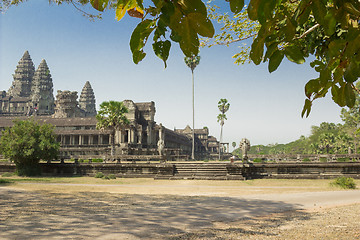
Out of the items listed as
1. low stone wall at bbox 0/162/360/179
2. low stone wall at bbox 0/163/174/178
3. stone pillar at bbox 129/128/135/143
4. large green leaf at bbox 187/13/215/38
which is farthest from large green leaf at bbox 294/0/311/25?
stone pillar at bbox 129/128/135/143

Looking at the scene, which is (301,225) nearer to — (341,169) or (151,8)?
(151,8)

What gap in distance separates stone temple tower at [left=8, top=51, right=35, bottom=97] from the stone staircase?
372 ft

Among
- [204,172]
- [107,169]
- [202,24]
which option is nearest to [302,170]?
[204,172]

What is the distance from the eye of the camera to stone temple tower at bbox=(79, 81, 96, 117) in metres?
118

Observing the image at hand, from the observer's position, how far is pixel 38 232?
6008 mm

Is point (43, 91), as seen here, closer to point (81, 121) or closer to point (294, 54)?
point (81, 121)

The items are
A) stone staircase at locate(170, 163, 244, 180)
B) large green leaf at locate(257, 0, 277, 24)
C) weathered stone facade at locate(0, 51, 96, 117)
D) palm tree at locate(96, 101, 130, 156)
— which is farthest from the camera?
weathered stone facade at locate(0, 51, 96, 117)

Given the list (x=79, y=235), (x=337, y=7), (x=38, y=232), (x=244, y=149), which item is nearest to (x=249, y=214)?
(x=79, y=235)

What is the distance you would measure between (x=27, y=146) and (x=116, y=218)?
22.1m

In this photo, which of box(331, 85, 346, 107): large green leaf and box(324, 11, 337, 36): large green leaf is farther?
box(331, 85, 346, 107): large green leaf

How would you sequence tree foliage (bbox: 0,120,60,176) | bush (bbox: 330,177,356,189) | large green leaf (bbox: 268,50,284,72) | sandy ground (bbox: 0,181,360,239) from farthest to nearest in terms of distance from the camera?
tree foliage (bbox: 0,120,60,176) → bush (bbox: 330,177,356,189) → sandy ground (bbox: 0,181,360,239) → large green leaf (bbox: 268,50,284,72)

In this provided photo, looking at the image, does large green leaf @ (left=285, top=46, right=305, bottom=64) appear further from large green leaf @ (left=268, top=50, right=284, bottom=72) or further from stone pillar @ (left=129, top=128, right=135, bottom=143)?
stone pillar @ (left=129, top=128, right=135, bottom=143)

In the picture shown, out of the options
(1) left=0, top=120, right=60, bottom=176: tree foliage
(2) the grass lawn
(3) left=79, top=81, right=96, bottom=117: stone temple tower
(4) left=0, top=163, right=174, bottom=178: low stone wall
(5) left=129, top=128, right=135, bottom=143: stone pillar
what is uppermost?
(3) left=79, top=81, right=96, bottom=117: stone temple tower

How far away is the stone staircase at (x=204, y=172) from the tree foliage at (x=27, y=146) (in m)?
13.1
